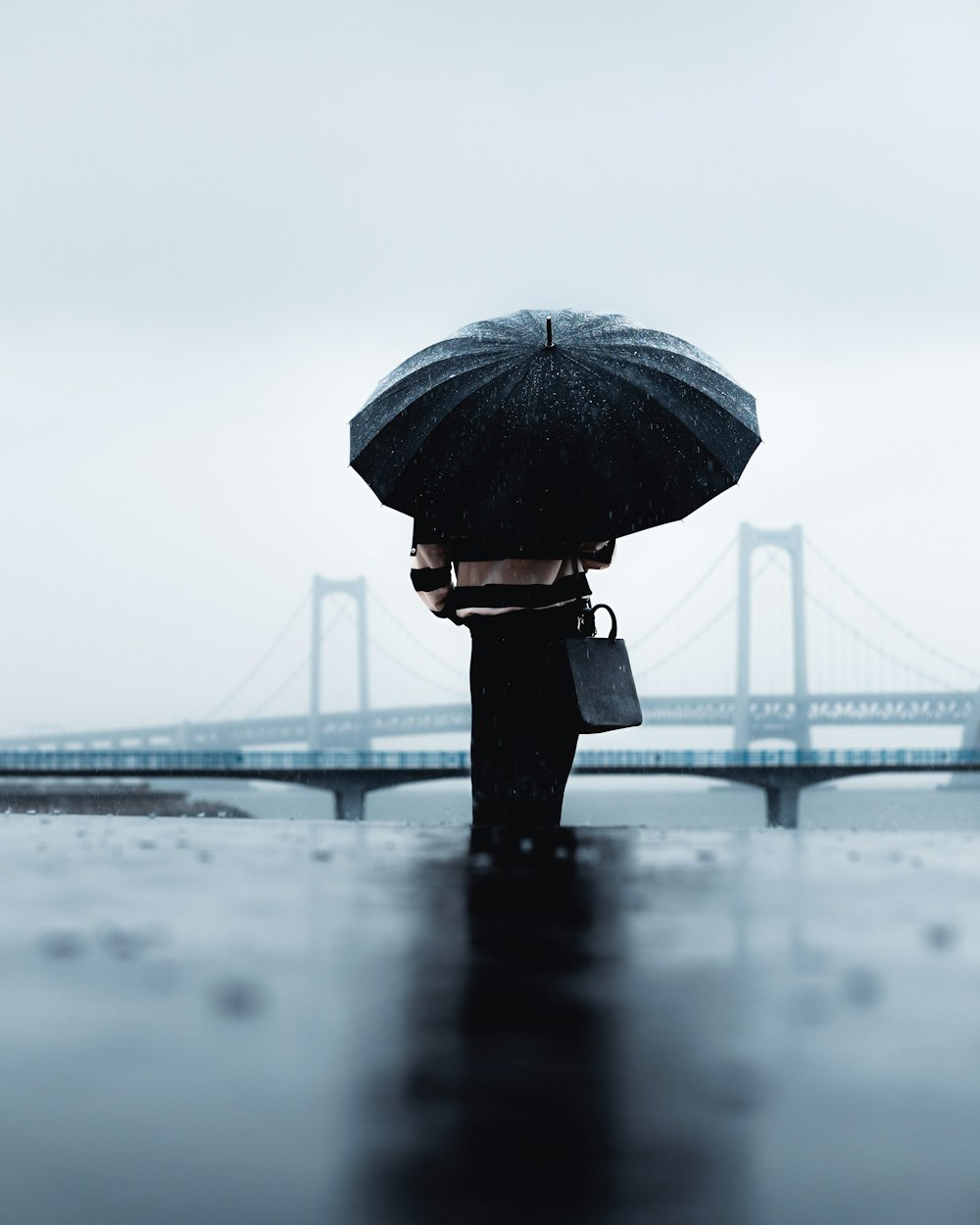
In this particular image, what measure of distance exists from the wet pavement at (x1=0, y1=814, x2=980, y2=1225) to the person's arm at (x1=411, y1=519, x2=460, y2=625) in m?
1.43

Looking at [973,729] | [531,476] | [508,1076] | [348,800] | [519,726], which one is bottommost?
[348,800]

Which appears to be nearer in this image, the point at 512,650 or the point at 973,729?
the point at 512,650

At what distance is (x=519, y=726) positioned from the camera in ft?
10.6

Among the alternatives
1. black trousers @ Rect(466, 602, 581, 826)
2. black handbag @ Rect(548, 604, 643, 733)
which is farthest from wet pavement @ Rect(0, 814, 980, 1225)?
black trousers @ Rect(466, 602, 581, 826)

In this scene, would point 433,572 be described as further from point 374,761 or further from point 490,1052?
point 374,761

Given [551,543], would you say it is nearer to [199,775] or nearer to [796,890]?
[796,890]

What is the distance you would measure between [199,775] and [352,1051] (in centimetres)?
3566

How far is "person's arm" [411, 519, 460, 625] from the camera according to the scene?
3250 mm

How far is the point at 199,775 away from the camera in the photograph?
116 feet

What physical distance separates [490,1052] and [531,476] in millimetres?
2223

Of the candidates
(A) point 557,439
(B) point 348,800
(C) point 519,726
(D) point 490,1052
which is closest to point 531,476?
(A) point 557,439

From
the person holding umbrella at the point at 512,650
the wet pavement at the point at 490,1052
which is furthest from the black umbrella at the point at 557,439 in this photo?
the wet pavement at the point at 490,1052

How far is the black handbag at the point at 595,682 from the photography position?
3.03 metres

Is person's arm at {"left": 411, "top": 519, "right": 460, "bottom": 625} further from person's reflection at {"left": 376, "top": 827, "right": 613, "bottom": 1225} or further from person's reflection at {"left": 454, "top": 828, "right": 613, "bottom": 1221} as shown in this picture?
person's reflection at {"left": 376, "top": 827, "right": 613, "bottom": 1225}
